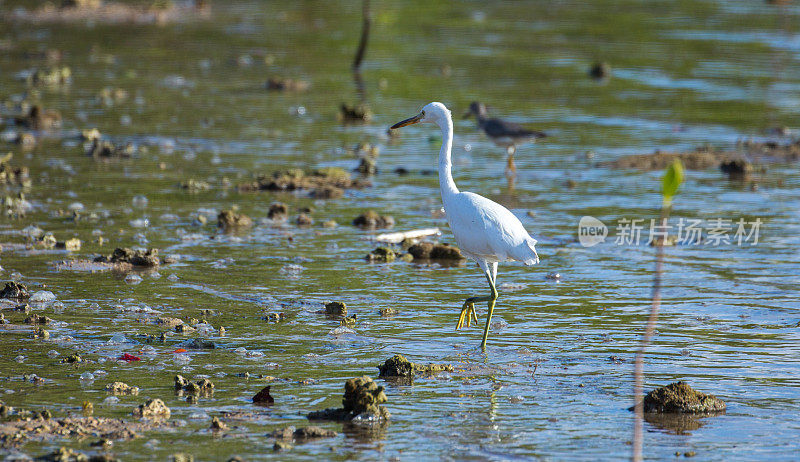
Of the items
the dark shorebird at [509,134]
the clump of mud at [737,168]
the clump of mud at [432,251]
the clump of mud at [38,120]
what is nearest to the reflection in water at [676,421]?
the clump of mud at [432,251]

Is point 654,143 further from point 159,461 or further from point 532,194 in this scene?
point 159,461

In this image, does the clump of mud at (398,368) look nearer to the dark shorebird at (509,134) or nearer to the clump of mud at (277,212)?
the clump of mud at (277,212)

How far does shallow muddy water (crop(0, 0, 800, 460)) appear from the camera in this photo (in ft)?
19.8

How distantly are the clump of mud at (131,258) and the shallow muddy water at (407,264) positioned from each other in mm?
182

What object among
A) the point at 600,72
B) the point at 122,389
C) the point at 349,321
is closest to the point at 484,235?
the point at 349,321

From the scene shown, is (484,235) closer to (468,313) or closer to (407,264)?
(468,313)

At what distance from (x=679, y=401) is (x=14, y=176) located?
866 centimetres

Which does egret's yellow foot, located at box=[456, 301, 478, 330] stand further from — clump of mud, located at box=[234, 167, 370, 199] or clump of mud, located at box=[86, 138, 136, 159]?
clump of mud, located at box=[86, 138, 136, 159]

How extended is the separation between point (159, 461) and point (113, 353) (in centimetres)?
182

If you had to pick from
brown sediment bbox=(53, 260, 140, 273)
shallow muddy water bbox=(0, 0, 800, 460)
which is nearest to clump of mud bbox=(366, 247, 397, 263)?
shallow muddy water bbox=(0, 0, 800, 460)

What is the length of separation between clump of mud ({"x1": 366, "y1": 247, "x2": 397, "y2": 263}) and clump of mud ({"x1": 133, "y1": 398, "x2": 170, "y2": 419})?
3.90 metres

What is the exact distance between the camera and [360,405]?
230 inches

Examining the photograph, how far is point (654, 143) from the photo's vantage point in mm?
14930

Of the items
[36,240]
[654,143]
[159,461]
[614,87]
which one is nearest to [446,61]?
[614,87]
